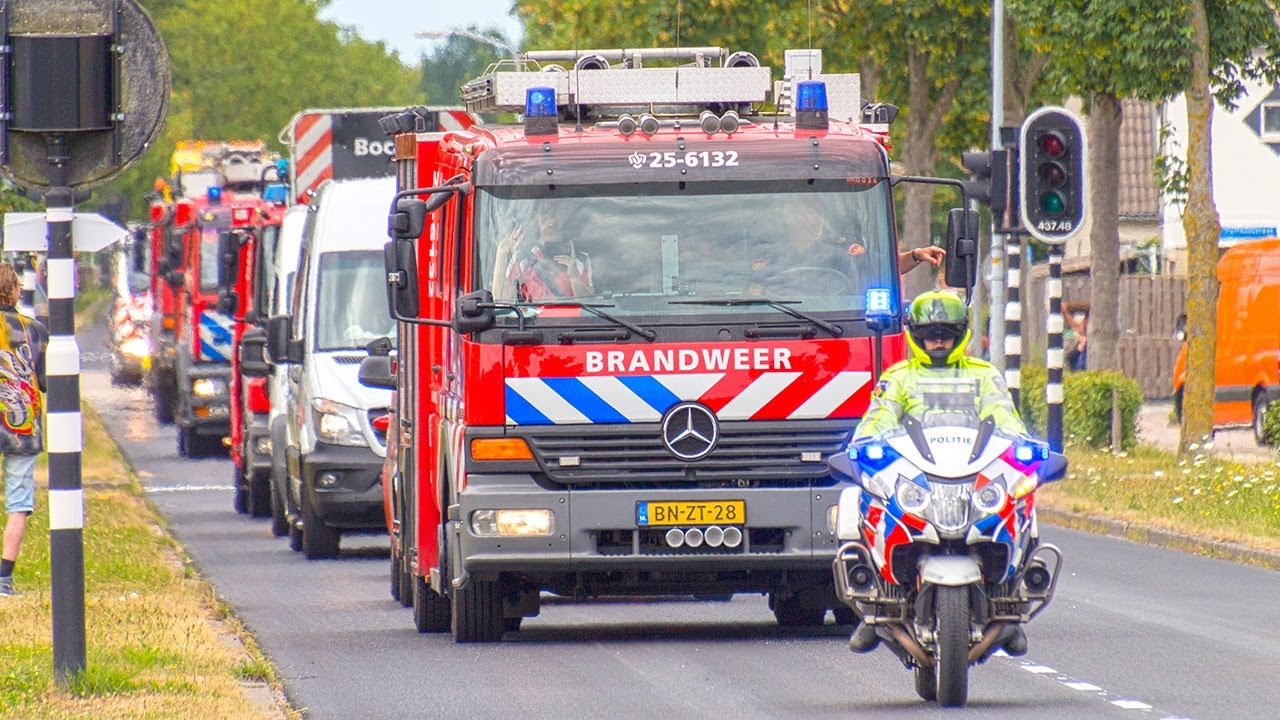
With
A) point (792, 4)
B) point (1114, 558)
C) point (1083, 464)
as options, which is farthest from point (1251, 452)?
point (1114, 558)

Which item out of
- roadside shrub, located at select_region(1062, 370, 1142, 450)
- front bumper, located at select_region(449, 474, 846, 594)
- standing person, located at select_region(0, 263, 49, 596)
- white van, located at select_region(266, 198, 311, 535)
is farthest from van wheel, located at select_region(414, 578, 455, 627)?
roadside shrub, located at select_region(1062, 370, 1142, 450)

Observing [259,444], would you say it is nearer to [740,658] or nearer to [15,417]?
[15,417]

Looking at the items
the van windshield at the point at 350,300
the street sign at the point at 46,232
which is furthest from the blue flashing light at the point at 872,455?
the van windshield at the point at 350,300

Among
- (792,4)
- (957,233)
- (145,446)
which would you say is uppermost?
(792,4)

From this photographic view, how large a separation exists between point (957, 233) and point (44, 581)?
639 centimetres

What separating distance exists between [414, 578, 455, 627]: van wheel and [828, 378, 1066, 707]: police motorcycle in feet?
12.0

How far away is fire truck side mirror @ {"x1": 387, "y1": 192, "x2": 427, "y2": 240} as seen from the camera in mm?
12281

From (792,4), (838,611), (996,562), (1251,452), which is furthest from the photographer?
(792,4)

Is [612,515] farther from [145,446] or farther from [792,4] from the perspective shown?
[792,4]

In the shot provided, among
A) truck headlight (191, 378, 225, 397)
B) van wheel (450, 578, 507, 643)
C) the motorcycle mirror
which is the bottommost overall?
van wheel (450, 578, 507, 643)

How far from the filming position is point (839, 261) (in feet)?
40.6

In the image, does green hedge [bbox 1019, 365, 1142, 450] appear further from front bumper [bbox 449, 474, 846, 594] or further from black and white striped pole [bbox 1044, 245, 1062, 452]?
front bumper [bbox 449, 474, 846, 594]

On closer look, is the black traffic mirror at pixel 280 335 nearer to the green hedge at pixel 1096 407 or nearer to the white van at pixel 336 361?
the white van at pixel 336 361

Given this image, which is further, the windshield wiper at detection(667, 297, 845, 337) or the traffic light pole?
the windshield wiper at detection(667, 297, 845, 337)
